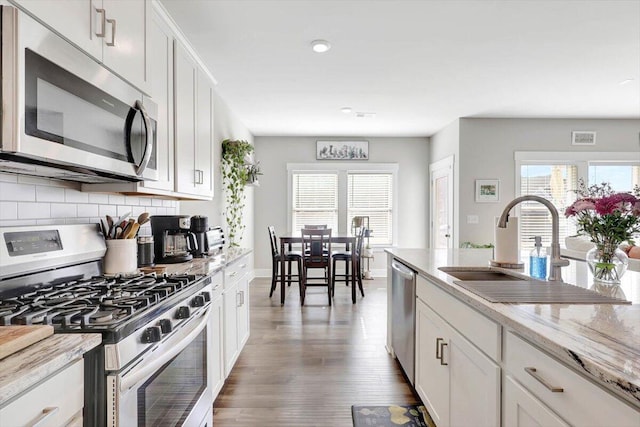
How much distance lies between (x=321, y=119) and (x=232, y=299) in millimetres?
3520

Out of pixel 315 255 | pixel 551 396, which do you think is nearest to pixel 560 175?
pixel 315 255

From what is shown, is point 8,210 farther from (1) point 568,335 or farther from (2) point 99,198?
(1) point 568,335

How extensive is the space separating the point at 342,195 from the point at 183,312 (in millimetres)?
5417

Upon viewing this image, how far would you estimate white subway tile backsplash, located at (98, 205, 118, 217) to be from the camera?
2025 mm

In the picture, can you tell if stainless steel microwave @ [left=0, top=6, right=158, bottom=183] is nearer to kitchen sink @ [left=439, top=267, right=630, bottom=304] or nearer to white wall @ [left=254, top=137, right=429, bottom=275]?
kitchen sink @ [left=439, top=267, right=630, bottom=304]

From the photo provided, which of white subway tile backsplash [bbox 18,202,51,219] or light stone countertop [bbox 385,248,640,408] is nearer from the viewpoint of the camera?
light stone countertop [bbox 385,248,640,408]

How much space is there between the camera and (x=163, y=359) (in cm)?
124

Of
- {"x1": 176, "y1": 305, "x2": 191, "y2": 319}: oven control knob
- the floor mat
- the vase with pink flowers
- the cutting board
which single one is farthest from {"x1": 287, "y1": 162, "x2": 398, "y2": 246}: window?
the cutting board

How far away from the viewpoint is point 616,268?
62.1 inches

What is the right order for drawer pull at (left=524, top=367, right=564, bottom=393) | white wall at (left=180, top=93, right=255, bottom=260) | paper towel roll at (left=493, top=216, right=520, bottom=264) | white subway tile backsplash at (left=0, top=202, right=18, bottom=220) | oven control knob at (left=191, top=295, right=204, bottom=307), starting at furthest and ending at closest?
white wall at (left=180, top=93, right=255, bottom=260) → paper towel roll at (left=493, top=216, right=520, bottom=264) → oven control knob at (left=191, top=295, right=204, bottom=307) → white subway tile backsplash at (left=0, top=202, right=18, bottom=220) → drawer pull at (left=524, top=367, right=564, bottom=393)

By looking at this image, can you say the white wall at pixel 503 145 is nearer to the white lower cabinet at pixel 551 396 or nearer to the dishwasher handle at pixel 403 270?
the dishwasher handle at pixel 403 270

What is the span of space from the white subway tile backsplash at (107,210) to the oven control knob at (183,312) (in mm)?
943

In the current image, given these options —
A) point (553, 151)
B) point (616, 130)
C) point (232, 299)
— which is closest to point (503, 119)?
point (553, 151)

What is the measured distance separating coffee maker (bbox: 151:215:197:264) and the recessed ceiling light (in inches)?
65.2
